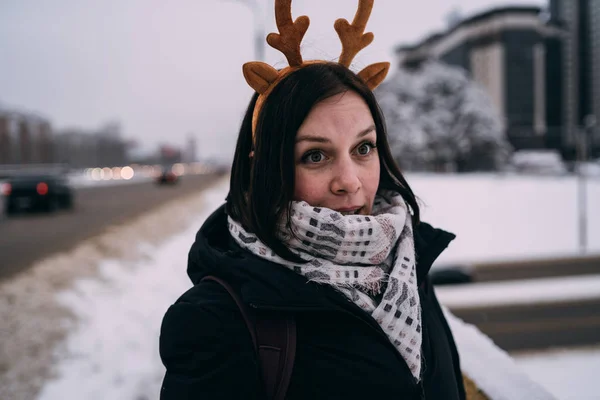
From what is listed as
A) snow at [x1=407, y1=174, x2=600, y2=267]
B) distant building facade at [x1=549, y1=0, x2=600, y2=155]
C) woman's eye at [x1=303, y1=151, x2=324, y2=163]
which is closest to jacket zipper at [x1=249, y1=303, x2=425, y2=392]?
woman's eye at [x1=303, y1=151, x2=324, y2=163]

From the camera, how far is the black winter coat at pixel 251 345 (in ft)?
3.92

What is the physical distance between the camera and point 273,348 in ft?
3.98

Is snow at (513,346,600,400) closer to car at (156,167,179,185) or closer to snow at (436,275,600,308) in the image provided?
snow at (436,275,600,308)

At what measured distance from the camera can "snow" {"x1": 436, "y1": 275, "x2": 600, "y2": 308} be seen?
19.5 feet

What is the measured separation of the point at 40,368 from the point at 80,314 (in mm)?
1505

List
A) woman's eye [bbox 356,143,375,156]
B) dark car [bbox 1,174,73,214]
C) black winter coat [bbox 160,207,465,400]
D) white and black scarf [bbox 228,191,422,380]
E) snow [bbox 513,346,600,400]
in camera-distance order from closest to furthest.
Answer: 1. black winter coat [bbox 160,207,465,400]
2. white and black scarf [bbox 228,191,422,380]
3. woman's eye [bbox 356,143,375,156]
4. snow [bbox 513,346,600,400]
5. dark car [bbox 1,174,73,214]

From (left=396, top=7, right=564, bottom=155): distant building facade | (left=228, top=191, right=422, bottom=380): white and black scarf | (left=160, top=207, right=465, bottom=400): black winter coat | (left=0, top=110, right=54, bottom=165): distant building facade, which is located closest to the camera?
(left=160, top=207, right=465, bottom=400): black winter coat

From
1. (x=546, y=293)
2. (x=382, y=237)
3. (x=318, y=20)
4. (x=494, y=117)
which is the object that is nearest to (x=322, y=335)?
(x=382, y=237)

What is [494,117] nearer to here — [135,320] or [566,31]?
[135,320]

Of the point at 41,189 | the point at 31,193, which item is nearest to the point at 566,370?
the point at 41,189

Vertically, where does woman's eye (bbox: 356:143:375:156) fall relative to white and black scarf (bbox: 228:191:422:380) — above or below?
above

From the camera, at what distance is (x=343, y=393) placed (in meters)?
1.29

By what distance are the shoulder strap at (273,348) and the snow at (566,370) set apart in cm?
301

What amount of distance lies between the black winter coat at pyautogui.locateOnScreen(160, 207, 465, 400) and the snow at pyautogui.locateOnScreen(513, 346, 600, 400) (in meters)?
2.78
